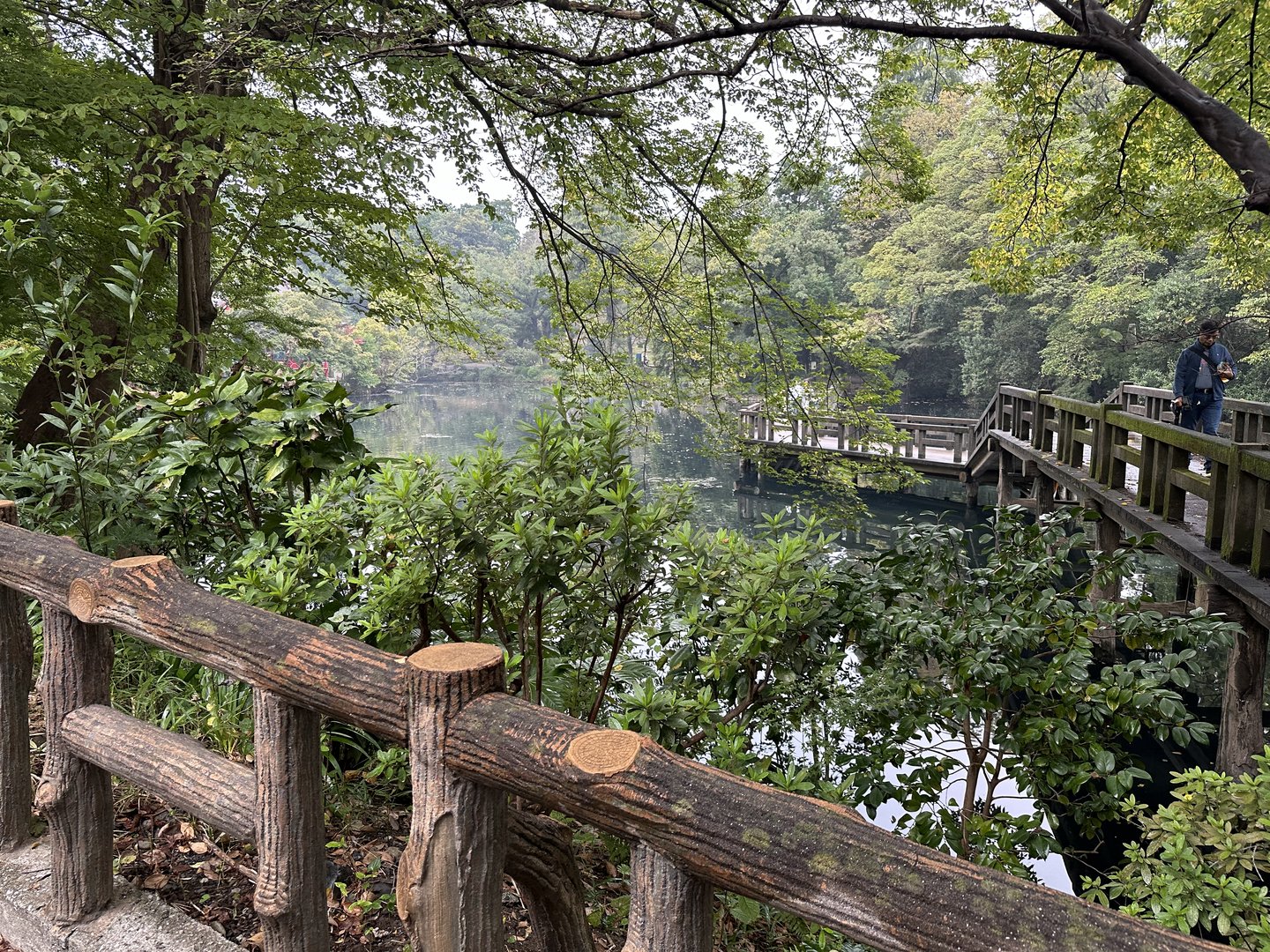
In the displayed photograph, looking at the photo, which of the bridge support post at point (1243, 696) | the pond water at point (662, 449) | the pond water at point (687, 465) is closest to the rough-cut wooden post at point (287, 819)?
the pond water at point (687, 465)

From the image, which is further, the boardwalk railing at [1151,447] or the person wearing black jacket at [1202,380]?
the person wearing black jacket at [1202,380]

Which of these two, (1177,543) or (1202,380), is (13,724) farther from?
(1202,380)

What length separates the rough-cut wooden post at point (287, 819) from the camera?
143cm

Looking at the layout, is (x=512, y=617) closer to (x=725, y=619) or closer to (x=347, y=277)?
(x=725, y=619)

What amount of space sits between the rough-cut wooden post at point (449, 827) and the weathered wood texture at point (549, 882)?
28 cm

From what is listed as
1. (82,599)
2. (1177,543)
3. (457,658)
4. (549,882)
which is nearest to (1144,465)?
(1177,543)

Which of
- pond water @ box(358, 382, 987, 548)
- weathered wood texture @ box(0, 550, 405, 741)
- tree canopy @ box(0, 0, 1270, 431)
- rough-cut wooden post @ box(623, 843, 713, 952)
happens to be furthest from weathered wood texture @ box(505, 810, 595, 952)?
tree canopy @ box(0, 0, 1270, 431)

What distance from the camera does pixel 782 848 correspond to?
89cm

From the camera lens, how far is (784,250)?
26.2 metres

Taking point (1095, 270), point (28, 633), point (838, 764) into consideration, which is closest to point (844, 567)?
point (838, 764)

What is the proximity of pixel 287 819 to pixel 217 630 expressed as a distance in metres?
0.34

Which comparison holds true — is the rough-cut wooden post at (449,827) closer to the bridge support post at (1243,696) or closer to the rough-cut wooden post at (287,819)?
the rough-cut wooden post at (287,819)

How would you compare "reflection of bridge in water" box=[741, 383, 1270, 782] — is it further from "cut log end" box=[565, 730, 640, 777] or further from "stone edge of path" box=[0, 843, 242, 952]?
"stone edge of path" box=[0, 843, 242, 952]

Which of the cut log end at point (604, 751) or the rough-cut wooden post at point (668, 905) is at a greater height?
the cut log end at point (604, 751)
